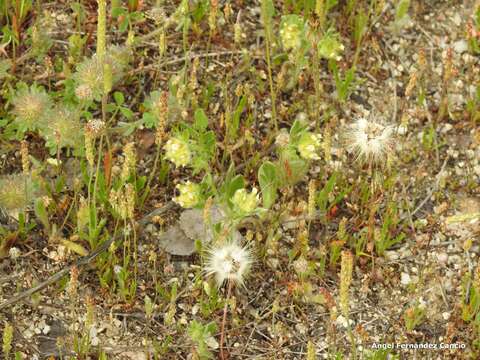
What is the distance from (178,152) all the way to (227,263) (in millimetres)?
709

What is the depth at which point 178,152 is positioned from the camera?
12.8ft

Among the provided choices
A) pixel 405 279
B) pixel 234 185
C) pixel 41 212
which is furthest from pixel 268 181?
pixel 41 212

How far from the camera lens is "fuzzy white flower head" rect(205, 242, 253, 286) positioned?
343 centimetres

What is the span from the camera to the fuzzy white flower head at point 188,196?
12.4ft

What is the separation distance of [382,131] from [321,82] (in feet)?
2.41

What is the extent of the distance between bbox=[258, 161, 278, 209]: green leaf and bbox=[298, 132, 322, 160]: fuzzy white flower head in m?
0.18

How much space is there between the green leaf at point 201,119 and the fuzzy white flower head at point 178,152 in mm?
145

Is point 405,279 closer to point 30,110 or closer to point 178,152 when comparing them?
point 178,152

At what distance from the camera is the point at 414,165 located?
434cm

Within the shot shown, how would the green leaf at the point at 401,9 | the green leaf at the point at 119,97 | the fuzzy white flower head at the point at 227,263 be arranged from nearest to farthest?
1. the fuzzy white flower head at the point at 227,263
2. the green leaf at the point at 119,97
3. the green leaf at the point at 401,9

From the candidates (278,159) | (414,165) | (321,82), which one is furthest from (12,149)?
(414,165)

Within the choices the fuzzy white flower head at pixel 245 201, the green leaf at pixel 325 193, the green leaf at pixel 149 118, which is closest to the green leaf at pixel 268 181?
the fuzzy white flower head at pixel 245 201

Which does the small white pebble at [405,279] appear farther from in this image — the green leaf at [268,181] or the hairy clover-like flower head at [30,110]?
the hairy clover-like flower head at [30,110]

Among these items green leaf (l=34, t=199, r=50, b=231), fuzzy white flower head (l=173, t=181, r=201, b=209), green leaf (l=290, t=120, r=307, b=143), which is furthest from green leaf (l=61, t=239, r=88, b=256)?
green leaf (l=290, t=120, r=307, b=143)
